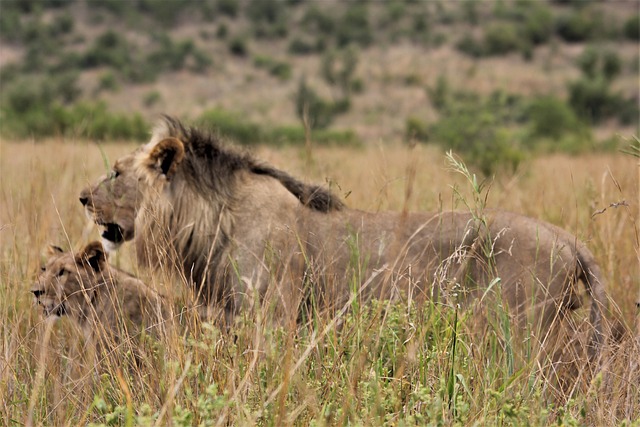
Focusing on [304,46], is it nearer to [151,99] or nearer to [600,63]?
[151,99]

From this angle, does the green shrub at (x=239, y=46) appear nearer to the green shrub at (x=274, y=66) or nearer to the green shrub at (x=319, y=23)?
the green shrub at (x=274, y=66)

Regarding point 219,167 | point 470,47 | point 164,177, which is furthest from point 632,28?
point 164,177

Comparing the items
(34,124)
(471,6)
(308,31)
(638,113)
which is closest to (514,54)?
(471,6)

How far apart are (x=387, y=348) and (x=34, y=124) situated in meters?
17.7

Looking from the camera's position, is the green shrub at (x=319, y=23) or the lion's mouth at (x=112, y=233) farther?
the green shrub at (x=319, y=23)

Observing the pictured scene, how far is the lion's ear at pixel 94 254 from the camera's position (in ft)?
14.8

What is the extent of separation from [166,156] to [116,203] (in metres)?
0.38

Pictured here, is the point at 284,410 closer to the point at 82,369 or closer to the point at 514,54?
the point at 82,369

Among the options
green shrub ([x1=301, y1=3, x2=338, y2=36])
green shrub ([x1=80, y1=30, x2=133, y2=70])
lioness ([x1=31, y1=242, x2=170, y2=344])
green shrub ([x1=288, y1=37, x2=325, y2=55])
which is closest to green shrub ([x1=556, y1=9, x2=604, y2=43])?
green shrub ([x1=301, y1=3, x2=338, y2=36])

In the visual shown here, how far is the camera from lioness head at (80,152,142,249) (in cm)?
493

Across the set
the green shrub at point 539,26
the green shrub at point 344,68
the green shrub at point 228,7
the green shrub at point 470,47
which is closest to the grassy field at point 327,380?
the green shrub at point 344,68

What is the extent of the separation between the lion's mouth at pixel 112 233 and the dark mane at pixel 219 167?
48 centimetres

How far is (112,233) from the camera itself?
4988mm

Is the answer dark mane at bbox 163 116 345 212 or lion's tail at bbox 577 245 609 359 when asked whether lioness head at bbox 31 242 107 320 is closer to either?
dark mane at bbox 163 116 345 212
